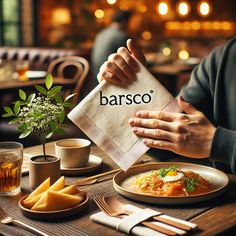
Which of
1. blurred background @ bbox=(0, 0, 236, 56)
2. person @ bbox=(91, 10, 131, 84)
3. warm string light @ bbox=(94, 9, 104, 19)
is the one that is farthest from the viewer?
warm string light @ bbox=(94, 9, 104, 19)

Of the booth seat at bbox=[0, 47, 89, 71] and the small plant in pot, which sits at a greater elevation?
the small plant in pot

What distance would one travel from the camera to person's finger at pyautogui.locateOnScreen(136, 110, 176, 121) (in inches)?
53.8

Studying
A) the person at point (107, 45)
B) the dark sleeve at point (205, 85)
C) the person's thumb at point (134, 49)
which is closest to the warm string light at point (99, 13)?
the person at point (107, 45)

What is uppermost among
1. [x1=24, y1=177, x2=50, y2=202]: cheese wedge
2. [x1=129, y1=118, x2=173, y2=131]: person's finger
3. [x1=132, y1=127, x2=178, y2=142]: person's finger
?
[x1=129, y1=118, x2=173, y2=131]: person's finger

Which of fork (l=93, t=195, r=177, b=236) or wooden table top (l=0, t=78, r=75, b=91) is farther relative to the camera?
wooden table top (l=0, t=78, r=75, b=91)

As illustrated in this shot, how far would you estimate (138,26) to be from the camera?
11.3 m

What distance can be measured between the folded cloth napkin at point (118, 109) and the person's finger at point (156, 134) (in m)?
0.02

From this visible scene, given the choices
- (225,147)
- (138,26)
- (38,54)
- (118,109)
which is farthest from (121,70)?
(138,26)

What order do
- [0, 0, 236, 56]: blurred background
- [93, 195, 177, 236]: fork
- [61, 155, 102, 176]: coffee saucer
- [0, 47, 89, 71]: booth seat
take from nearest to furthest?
1. [93, 195, 177, 236]: fork
2. [61, 155, 102, 176]: coffee saucer
3. [0, 47, 89, 71]: booth seat
4. [0, 0, 236, 56]: blurred background

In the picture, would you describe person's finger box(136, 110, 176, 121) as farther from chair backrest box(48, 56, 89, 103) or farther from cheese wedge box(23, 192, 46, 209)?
chair backrest box(48, 56, 89, 103)

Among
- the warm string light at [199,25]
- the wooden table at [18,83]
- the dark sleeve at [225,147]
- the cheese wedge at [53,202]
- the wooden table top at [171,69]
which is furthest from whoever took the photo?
the warm string light at [199,25]

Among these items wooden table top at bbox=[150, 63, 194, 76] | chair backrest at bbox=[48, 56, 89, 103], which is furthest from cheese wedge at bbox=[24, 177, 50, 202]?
wooden table top at bbox=[150, 63, 194, 76]

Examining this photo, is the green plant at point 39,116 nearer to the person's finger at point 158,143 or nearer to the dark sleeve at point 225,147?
the person's finger at point 158,143

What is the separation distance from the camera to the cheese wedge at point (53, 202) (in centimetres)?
117
